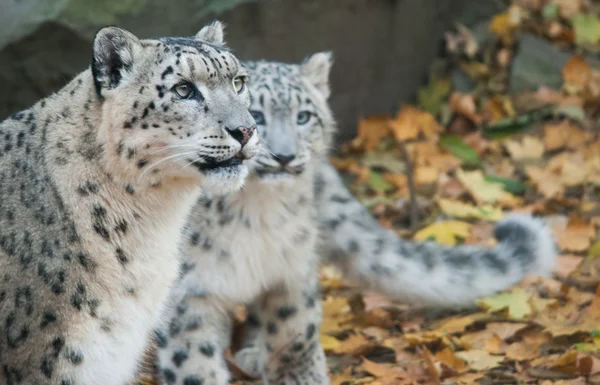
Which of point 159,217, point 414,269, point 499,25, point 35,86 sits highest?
point 499,25

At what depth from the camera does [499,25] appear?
29.8 feet

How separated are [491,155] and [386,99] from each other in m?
1.11

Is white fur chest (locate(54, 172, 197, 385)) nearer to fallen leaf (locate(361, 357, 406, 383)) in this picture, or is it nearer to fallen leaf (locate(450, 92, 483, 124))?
fallen leaf (locate(361, 357, 406, 383))

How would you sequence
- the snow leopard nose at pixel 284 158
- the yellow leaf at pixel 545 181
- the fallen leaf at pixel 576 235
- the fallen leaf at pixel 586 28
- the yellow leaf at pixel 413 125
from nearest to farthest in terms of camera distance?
the snow leopard nose at pixel 284 158, the fallen leaf at pixel 576 235, the yellow leaf at pixel 545 181, the yellow leaf at pixel 413 125, the fallen leaf at pixel 586 28

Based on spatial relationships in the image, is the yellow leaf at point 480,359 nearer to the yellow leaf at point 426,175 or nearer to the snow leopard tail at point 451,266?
the snow leopard tail at point 451,266

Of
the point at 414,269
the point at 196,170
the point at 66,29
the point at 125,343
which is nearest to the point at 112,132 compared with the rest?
the point at 196,170

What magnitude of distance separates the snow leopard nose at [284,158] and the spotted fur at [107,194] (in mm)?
949

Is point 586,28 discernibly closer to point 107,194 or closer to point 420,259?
point 420,259

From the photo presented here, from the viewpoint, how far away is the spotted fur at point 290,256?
16.6 ft

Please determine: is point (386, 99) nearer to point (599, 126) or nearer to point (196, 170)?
point (599, 126)

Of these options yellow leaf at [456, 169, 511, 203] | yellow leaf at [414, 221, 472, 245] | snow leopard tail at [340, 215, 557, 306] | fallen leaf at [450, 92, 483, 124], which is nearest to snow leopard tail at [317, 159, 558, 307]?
snow leopard tail at [340, 215, 557, 306]

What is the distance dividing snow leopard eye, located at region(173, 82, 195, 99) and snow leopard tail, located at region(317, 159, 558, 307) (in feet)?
6.79

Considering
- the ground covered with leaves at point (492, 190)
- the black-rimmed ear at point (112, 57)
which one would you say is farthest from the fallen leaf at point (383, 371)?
the black-rimmed ear at point (112, 57)

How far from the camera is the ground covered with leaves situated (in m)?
5.34
